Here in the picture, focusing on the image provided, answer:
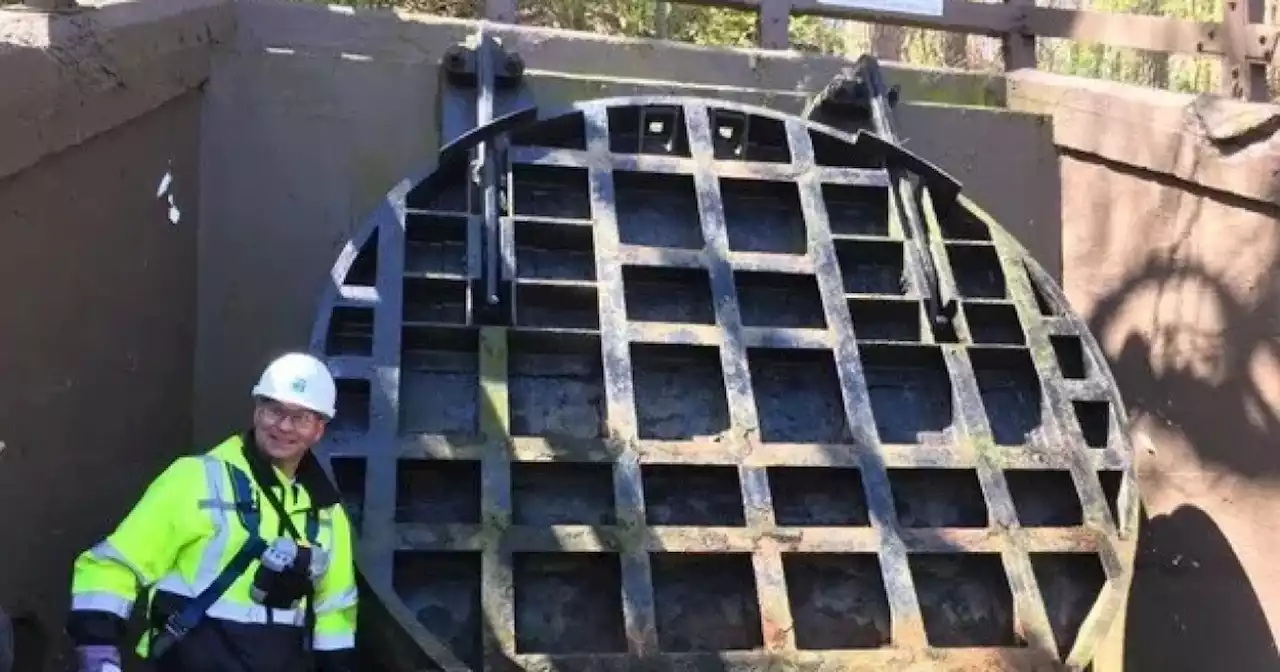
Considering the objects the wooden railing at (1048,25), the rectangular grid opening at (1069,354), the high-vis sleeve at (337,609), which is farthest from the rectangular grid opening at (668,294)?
the wooden railing at (1048,25)

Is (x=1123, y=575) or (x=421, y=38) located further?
(x=421, y=38)

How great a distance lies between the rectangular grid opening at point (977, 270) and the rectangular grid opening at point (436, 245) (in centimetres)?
Answer: 185

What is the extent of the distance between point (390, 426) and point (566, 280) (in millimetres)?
925

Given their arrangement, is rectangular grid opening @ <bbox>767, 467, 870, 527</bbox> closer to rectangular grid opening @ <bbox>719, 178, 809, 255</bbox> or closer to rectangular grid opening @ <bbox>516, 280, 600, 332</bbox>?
rectangular grid opening @ <bbox>516, 280, 600, 332</bbox>

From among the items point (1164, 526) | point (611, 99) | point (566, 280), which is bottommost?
point (1164, 526)

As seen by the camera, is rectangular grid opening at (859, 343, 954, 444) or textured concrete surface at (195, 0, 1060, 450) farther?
textured concrete surface at (195, 0, 1060, 450)

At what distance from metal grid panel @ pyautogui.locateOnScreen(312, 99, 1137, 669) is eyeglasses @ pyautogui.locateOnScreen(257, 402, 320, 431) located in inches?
16.5

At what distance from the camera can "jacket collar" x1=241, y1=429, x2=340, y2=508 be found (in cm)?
342

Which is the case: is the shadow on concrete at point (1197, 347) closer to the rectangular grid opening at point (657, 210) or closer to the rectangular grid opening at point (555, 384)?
the rectangular grid opening at point (657, 210)

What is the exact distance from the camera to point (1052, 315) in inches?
189

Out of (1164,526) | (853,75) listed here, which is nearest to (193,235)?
(853,75)

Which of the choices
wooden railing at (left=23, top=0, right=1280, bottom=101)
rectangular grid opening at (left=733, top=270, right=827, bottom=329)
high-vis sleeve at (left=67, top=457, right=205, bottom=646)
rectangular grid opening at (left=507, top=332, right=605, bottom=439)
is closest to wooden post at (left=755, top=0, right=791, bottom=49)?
wooden railing at (left=23, top=0, right=1280, bottom=101)

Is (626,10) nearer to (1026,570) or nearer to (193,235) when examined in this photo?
(193,235)

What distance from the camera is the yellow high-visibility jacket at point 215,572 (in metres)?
3.16
